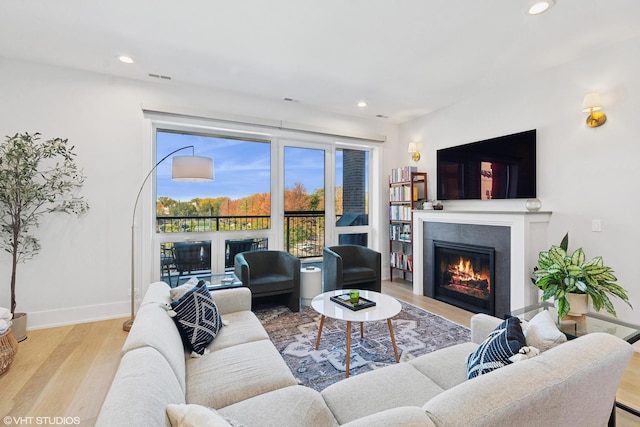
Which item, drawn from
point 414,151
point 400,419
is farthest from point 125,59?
point 414,151

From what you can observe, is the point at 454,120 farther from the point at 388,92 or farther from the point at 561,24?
the point at 561,24

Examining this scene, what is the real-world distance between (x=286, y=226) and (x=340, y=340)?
80.7 inches

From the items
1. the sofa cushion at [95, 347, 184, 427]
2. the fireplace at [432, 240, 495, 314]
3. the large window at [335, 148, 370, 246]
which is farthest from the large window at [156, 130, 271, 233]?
the sofa cushion at [95, 347, 184, 427]

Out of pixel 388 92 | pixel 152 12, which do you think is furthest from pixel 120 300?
pixel 388 92

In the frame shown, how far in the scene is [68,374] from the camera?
2258mm

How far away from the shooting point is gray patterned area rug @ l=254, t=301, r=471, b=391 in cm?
229

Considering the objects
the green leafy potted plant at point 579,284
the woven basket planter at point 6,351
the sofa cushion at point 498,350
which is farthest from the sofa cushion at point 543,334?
the woven basket planter at point 6,351

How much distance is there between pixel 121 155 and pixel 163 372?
3056 mm

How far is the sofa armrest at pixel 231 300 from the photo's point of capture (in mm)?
2354

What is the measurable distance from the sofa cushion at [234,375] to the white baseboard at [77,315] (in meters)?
2.32

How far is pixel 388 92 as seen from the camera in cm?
384

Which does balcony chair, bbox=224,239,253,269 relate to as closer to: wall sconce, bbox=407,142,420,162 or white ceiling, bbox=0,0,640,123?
white ceiling, bbox=0,0,640,123

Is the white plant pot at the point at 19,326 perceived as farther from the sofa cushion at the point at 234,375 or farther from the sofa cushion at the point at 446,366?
the sofa cushion at the point at 446,366

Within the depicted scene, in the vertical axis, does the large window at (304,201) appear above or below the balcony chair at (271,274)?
above
